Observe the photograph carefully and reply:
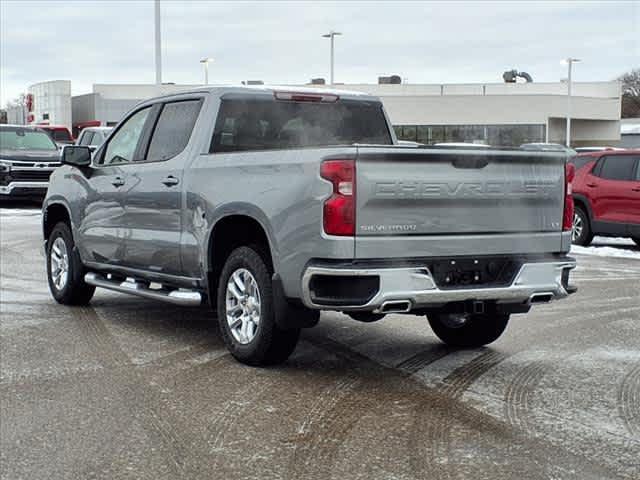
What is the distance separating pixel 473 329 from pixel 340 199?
2157 mm

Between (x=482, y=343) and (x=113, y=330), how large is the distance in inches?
119

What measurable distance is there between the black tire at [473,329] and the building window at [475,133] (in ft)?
193

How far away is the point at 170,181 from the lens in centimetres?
764

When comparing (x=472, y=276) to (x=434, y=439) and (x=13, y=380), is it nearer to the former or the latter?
(x=434, y=439)

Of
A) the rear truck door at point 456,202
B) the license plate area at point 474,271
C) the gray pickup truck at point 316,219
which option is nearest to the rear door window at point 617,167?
the gray pickup truck at point 316,219

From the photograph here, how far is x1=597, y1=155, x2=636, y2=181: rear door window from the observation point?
1598 centimetres

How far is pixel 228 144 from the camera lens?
764 cm

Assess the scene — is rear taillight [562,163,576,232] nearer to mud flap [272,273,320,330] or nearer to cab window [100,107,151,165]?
mud flap [272,273,320,330]

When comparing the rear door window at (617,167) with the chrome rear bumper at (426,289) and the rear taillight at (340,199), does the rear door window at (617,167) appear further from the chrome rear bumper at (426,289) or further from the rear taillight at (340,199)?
the rear taillight at (340,199)

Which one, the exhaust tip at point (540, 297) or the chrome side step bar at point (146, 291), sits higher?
the exhaust tip at point (540, 297)

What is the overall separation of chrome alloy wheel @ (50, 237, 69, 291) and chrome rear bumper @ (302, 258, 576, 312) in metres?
4.04

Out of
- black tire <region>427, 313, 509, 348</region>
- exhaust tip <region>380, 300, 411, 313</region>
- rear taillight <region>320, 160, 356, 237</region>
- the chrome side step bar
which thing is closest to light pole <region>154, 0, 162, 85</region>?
the chrome side step bar

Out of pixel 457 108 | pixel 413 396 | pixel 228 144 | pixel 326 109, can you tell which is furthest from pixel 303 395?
pixel 457 108

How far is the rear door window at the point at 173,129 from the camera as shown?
25.7 ft
